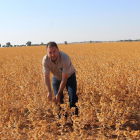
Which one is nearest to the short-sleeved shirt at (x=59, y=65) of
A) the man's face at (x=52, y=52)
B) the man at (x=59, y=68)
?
the man at (x=59, y=68)

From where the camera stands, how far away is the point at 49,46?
281cm

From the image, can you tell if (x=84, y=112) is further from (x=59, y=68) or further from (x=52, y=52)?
(x=52, y=52)

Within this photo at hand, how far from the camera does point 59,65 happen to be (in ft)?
10.0

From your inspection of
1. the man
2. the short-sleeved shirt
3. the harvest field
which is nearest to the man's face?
the man

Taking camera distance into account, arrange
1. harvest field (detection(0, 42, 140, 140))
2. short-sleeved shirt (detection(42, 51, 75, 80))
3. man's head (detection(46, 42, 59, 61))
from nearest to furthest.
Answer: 1. harvest field (detection(0, 42, 140, 140))
2. man's head (detection(46, 42, 59, 61))
3. short-sleeved shirt (detection(42, 51, 75, 80))

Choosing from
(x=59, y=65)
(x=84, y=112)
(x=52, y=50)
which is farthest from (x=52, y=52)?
(x=84, y=112)

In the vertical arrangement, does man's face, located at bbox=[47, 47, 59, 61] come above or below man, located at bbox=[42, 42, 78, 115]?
above

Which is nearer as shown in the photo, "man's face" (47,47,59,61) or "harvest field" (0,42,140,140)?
"harvest field" (0,42,140,140)

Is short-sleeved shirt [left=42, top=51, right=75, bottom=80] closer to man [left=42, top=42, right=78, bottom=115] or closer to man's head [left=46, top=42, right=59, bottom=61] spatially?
man [left=42, top=42, right=78, bottom=115]

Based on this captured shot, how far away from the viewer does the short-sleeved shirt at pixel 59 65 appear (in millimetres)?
2957

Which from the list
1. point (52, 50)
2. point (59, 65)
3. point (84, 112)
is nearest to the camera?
point (52, 50)

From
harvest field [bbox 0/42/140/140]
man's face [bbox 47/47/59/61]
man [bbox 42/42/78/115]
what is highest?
man's face [bbox 47/47/59/61]

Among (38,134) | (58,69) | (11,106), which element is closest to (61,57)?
(58,69)

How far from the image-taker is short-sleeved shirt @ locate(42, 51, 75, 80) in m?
2.96
